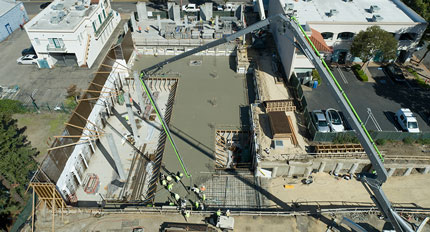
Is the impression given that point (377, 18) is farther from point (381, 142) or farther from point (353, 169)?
point (353, 169)

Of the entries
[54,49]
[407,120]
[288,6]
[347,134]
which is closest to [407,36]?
[407,120]

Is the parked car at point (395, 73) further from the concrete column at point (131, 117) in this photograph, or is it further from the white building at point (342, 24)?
the concrete column at point (131, 117)

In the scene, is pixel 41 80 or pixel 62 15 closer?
pixel 41 80

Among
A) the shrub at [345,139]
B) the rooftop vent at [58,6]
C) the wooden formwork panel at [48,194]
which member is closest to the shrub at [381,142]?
the shrub at [345,139]

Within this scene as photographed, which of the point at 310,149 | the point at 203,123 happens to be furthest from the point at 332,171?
the point at 203,123

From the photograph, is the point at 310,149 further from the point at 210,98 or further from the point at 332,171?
the point at 210,98
